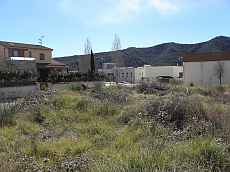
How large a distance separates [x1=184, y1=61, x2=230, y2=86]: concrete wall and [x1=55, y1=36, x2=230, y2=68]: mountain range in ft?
205

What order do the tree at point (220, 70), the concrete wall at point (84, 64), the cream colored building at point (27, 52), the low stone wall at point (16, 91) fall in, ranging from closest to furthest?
the low stone wall at point (16, 91) < the concrete wall at point (84, 64) < the tree at point (220, 70) < the cream colored building at point (27, 52)

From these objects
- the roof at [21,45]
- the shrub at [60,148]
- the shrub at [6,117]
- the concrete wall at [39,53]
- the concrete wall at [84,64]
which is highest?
the roof at [21,45]

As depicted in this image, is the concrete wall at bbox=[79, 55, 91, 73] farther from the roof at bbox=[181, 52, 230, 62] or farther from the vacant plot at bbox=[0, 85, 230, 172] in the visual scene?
the vacant plot at bbox=[0, 85, 230, 172]

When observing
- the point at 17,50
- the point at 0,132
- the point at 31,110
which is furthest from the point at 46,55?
the point at 0,132

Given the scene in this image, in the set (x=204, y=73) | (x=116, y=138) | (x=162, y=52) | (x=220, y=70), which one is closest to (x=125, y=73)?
(x=204, y=73)

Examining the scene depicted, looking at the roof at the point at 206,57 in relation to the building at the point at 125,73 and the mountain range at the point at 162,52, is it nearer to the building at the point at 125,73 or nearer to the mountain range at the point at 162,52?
the building at the point at 125,73

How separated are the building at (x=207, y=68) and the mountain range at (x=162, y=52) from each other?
2459 inches

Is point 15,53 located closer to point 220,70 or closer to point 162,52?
point 220,70

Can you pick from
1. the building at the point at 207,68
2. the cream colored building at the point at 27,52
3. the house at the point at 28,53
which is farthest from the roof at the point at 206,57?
the cream colored building at the point at 27,52

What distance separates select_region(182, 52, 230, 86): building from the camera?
2152 inches

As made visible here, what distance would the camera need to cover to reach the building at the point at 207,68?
179 ft

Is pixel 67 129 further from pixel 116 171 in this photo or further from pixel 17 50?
pixel 17 50

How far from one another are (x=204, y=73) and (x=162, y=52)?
278ft

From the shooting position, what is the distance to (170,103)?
13.6 metres
